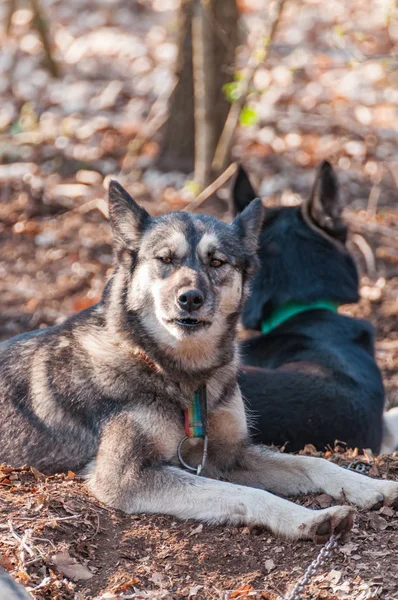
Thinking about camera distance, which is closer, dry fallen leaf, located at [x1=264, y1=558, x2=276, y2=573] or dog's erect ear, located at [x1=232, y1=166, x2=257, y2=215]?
dry fallen leaf, located at [x1=264, y1=558, x2=276, y2=573]

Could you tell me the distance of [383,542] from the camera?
3893mm

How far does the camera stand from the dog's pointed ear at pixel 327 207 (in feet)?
21.5

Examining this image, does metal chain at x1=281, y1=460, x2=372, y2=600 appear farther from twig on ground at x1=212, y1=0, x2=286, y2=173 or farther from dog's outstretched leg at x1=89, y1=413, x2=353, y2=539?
twig on ground at x1=212, y1=0, x2=286, y2=173

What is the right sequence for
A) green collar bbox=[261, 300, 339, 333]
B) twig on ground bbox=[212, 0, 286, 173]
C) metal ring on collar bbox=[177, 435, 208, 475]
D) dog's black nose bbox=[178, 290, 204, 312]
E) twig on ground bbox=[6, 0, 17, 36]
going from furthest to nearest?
twig on ground bbox=[6, 0, 17, 36] → twig on ground bbox=[212, 0, 286, 173] → green collar bbox=[261, 300, 339, 333] → metal ring on collar bbox=[177, 435, 208, 475] → dog's black nose bbox=[178, 290, 204, 312]

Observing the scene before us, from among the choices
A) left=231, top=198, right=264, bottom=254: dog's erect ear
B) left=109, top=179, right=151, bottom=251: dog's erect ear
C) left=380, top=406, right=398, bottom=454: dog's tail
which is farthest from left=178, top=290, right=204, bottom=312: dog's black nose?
left=380, top=406, right=398, bottom=454: dog's tail

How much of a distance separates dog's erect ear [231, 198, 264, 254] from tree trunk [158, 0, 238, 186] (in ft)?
14.5

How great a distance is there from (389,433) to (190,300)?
255cm

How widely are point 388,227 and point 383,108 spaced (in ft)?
10.6

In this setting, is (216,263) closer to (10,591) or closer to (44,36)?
(10,591)

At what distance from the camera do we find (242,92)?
327 inches

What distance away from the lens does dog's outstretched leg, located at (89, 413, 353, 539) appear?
12.6 ft

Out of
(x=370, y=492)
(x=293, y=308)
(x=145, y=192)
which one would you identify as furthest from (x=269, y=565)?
(x=145, y=192)

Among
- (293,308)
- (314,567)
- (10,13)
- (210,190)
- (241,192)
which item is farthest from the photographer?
(10,13)

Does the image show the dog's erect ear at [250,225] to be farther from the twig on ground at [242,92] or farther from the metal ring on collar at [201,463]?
the twig on ground at [242,92]
